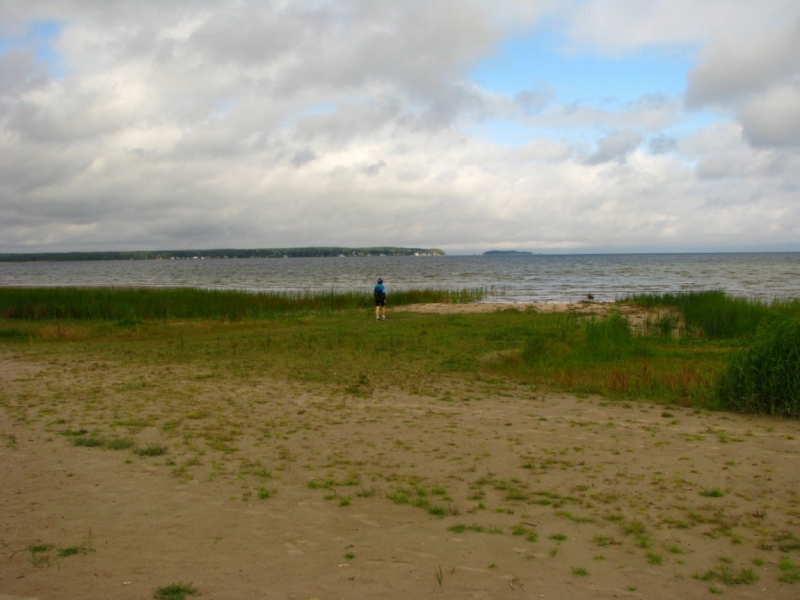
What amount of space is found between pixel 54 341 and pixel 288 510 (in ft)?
53.6

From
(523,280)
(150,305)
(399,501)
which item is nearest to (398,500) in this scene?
(399,501)

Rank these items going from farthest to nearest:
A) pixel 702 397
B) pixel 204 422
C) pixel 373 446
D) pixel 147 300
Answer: pixel 147 300 → pixel 702 397 → pixel 204 422 → pixel 373 446

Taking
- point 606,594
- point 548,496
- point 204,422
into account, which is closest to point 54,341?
point 204,422

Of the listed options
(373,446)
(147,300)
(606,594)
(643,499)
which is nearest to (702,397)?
(643,499)

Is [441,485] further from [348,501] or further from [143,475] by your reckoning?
[143,475]

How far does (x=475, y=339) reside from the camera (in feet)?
57.8

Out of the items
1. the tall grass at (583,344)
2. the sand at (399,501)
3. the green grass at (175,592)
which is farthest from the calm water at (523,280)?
the green grass at (175,592)

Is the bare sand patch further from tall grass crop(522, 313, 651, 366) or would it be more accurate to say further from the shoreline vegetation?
tall grass crop(522, 313, 651, 366)

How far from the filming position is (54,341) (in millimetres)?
19016

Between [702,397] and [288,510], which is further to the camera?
[702,397]

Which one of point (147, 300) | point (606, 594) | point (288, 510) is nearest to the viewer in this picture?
point (606, 594)

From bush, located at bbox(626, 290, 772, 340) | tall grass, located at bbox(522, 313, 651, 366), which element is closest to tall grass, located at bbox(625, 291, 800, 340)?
bush, located at bbox(626, 290, 772, 340)

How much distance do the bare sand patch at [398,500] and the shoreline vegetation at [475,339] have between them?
1.04 meters

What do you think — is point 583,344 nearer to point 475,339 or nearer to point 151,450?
point 475,339
